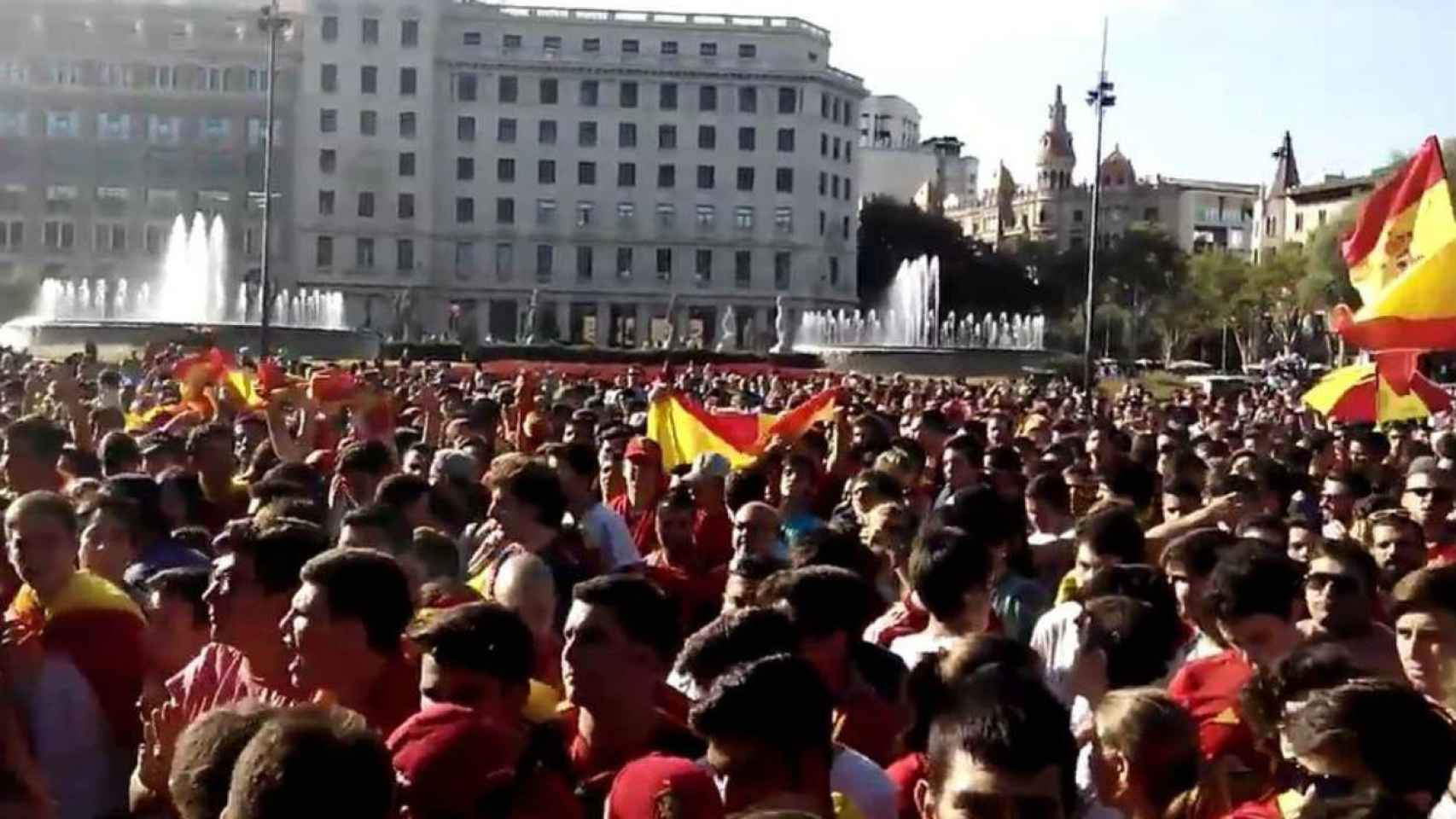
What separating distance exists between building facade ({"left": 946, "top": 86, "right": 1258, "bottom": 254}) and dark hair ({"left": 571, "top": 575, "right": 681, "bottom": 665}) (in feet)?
450

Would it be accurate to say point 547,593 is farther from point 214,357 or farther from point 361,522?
point 214,357

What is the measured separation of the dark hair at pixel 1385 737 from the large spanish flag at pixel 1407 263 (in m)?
9.76

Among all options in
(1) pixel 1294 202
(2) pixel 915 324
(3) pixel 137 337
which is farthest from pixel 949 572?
(1) pixel 1294 202

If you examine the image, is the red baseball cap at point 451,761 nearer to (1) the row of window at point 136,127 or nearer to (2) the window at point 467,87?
(1) the row of window at point 136,127

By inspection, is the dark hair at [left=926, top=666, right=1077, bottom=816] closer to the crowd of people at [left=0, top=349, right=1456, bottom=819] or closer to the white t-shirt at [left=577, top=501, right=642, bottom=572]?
the crowd of people at [left=0, top=349, right=1456, bottom=819]

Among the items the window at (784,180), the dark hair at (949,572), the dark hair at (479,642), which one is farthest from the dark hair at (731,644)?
the window at (784,180)

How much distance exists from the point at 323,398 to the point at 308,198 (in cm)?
8247

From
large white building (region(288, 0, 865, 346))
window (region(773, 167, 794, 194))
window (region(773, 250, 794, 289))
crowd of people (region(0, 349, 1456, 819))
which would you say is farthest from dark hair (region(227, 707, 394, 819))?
window (region(773, 167, 794, 194))

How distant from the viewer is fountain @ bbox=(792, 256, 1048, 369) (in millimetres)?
85438

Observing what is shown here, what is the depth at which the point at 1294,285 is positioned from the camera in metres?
80.3

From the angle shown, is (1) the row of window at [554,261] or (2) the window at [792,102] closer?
(1) the row of window at [554,261]

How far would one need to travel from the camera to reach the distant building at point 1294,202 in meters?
102

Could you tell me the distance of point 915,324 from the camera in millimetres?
89250

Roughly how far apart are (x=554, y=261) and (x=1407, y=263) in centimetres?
8458
